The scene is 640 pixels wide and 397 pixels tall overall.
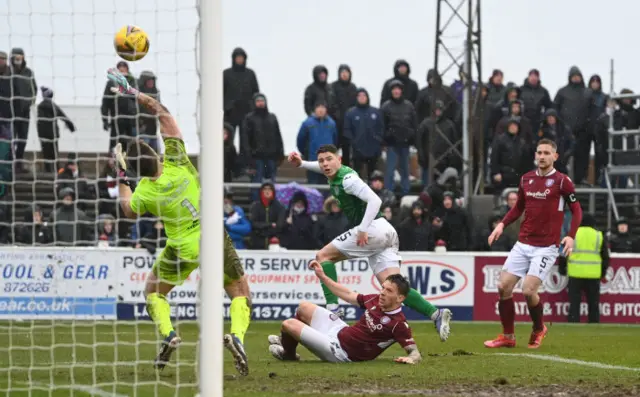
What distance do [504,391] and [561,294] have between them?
1213 centimetres

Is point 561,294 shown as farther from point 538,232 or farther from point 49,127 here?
point 49,127

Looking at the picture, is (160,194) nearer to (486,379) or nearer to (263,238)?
(486,379)

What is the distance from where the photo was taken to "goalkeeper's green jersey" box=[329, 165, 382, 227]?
12.9 meters

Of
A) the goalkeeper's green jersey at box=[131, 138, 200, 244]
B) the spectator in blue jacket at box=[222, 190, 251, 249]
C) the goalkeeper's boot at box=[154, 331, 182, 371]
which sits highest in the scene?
the goalkeeper's green jersey at box=[131, 138, 200, 244]

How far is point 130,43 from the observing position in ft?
34.0

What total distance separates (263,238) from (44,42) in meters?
11.8

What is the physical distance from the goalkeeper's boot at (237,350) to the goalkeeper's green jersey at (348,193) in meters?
3.23

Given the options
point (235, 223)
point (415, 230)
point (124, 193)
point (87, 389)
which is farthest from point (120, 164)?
point (415, 230)

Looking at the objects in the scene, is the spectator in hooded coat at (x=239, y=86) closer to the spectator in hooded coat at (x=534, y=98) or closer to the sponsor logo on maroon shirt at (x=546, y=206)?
the spectator in hooded coat at (x=534, y=98)

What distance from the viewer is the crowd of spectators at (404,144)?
21.2 m

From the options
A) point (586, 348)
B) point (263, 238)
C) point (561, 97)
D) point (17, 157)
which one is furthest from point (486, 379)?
point (561, 97)

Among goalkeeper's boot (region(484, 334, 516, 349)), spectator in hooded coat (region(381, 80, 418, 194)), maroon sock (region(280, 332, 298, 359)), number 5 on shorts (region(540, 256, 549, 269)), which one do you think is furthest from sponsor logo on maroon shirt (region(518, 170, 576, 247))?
spectator in hooded coat (region(381, 80, 418, 194))

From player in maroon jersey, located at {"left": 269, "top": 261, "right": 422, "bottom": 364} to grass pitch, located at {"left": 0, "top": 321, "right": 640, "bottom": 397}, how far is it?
8.3 inches

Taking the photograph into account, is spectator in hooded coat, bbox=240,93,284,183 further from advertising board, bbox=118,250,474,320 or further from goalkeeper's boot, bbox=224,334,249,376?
goalkeeper's boot, bbox=224,334,249,376
